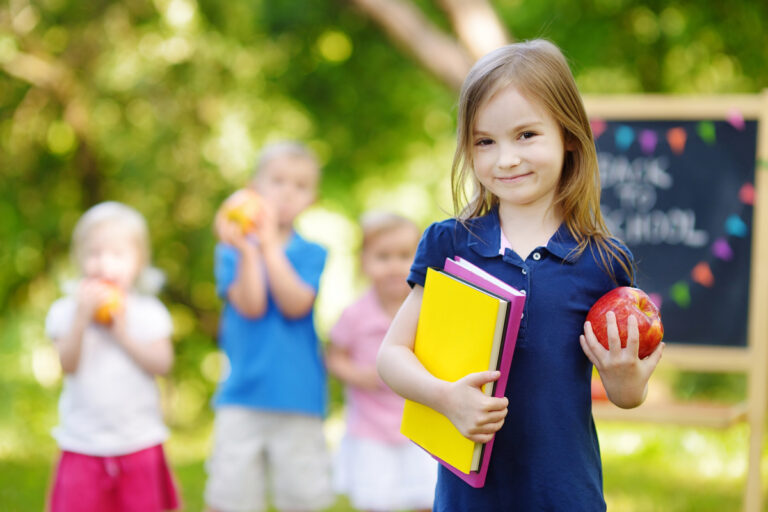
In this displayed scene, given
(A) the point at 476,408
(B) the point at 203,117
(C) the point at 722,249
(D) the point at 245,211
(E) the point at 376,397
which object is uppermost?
(B) the point at 203,117

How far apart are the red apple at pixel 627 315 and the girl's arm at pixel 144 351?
74.5 inches

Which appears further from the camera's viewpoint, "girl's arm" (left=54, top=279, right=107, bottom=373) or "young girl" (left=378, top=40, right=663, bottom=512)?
"girl's arm" (left=54, top=279, right=107, bottom=373)

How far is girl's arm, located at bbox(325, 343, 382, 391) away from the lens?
11.4 ft

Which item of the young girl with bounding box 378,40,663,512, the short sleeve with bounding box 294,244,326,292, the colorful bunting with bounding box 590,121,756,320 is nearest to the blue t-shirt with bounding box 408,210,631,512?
the young girl with bounding box 378,40,663,512

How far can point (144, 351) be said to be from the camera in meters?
3.16

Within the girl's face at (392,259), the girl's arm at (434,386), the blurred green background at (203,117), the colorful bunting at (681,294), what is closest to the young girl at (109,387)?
the girl's face at (392,259)

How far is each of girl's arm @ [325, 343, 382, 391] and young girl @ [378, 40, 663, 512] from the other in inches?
64.9

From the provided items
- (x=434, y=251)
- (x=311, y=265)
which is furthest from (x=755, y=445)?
(x=434, y=251)

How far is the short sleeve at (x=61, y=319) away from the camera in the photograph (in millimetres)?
3182

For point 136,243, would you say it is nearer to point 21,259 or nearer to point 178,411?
point 21,259

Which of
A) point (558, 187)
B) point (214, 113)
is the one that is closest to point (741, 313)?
point (558, 187)

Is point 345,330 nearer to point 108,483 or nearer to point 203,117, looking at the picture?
point 108,483

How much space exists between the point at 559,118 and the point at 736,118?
255 cm

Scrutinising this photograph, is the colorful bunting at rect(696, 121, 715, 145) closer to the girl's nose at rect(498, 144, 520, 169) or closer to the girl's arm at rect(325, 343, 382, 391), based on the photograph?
the girl's arm at rect(325, 343, 382, 391)
